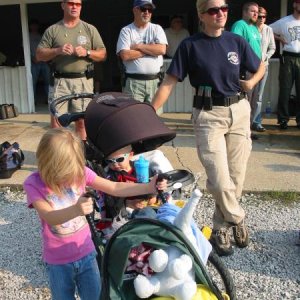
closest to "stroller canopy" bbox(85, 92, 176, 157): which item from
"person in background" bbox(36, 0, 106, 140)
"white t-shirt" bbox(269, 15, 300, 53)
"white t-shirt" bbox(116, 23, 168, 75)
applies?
"person in background" bbox(36, 0, 106, 140)

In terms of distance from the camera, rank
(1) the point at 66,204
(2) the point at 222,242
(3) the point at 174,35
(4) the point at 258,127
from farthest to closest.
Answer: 1. (3) the point at 174,35
2. (4) the point at 258,127
3. (2) the point at 222,242
4. (1) the point at 66,204

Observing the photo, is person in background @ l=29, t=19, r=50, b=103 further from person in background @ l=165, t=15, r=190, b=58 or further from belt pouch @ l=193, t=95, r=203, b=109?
belt pouch @ l=193, t=95, r=203, b=109

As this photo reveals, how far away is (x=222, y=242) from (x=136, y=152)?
1.00 m

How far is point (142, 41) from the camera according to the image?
570 centimetres

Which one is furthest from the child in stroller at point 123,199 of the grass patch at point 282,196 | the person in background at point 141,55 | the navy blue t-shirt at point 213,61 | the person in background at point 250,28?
the person in background at point 250,28

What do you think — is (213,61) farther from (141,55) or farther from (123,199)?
(141,55)

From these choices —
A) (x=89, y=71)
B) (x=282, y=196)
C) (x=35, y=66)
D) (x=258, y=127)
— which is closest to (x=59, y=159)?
(x=282, y=196)

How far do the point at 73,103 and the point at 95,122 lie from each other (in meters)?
2.20

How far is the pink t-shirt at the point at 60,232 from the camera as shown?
239cm

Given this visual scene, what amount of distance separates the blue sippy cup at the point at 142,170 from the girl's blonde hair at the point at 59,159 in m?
0.90

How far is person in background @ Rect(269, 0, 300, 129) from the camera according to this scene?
7.02 m

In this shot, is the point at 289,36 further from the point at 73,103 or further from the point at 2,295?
the point at 2,295

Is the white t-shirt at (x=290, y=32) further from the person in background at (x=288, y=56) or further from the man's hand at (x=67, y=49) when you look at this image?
the man's hand at (x=67, y=49)

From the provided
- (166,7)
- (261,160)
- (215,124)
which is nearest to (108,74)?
(166,7)
